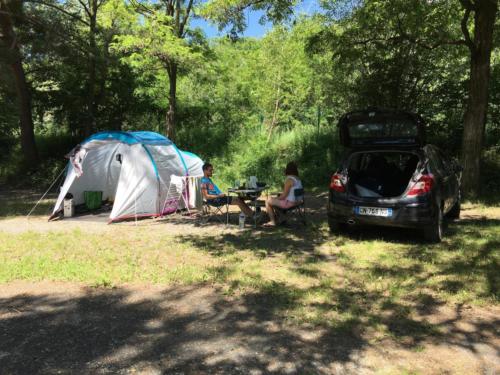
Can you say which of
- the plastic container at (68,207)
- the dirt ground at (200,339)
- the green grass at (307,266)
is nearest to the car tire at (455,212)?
the green grass at (307,266)

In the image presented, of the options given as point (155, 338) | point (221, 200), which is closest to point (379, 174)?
point (221, 200)

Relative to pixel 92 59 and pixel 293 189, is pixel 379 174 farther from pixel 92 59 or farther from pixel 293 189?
pixel 92 59

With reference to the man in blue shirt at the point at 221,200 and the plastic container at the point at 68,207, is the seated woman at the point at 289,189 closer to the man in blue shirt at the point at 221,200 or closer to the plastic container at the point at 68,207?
the man in blue shirt at the point at 221,200

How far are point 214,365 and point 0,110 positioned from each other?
67.6 feet

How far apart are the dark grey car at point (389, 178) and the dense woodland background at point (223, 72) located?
363 cm

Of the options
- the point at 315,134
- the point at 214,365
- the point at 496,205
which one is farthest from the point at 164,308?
the point at 315,134

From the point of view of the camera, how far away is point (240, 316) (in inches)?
163

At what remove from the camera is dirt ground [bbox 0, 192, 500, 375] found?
3.21m

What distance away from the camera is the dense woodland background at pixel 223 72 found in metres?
11.1

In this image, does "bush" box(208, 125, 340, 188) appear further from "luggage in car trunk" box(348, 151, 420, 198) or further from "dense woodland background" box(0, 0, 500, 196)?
"luggage in car trunk" box(348, 151, 420, 198)

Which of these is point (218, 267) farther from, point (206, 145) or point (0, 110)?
point (0, 110)

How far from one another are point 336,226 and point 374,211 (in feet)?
3.42

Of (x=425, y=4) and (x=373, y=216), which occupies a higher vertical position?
(x=425, y=4)

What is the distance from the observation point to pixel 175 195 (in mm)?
10172
